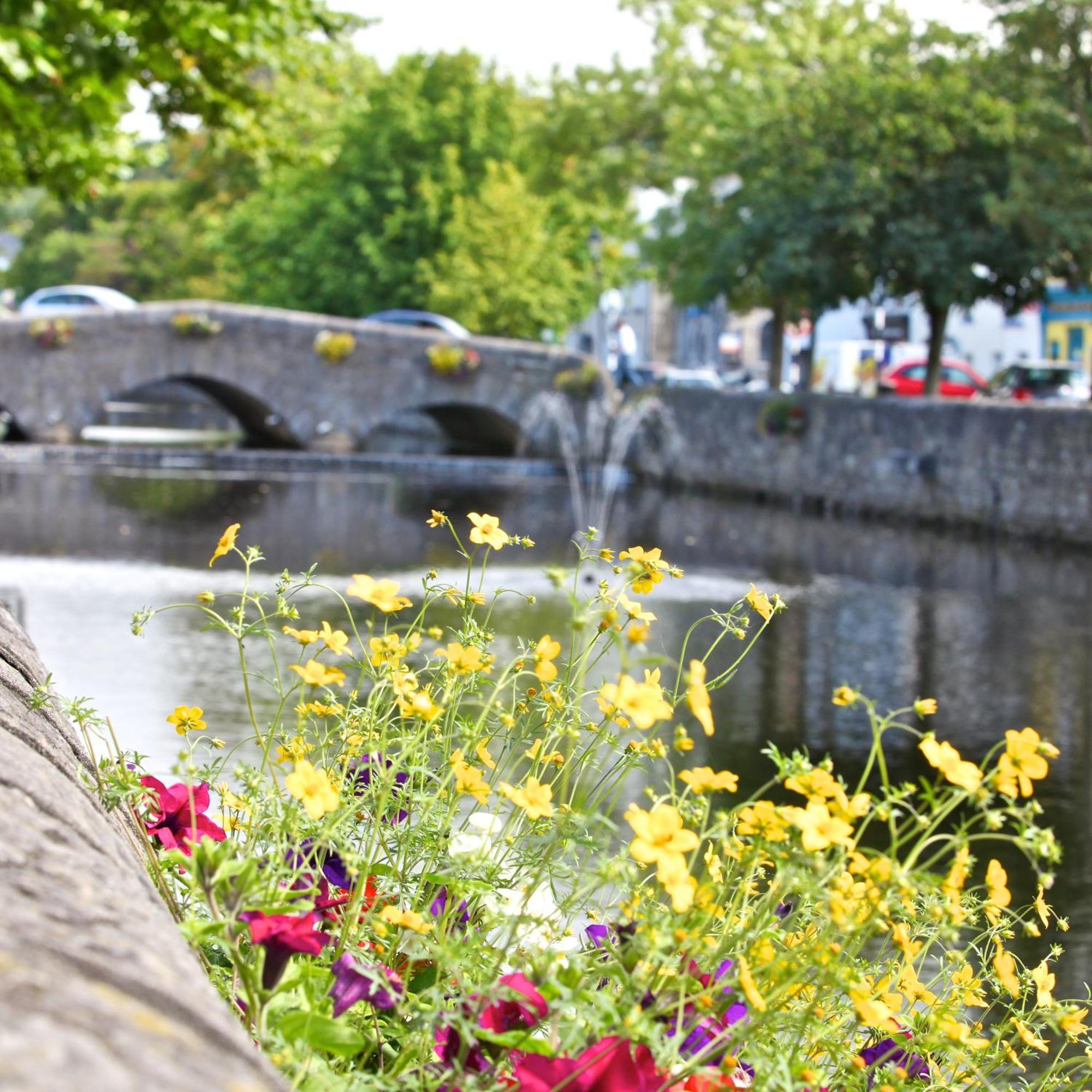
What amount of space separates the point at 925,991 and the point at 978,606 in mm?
12348

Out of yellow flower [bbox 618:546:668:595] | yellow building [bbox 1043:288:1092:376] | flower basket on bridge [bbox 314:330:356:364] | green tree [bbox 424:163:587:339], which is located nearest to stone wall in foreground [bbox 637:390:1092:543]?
flower basket on bridge [bbox 314:330:356:364]

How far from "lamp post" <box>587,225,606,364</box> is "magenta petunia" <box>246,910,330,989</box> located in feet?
90.4

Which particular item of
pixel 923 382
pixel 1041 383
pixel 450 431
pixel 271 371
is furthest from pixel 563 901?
pixel 450 431

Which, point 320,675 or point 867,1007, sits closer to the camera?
point 867,1007

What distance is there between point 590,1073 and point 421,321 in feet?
117

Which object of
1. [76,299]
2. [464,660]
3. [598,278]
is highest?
[76,299]

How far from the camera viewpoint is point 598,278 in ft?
95.0

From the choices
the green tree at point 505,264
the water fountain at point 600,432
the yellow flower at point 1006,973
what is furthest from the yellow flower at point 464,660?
the green tree at point 505,264

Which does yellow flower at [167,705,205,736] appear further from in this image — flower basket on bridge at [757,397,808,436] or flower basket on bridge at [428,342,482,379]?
flower basket on bridge at [428,342,482,379]

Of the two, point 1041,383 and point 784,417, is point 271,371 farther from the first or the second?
point 1041,383

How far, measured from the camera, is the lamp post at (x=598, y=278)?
29891mm

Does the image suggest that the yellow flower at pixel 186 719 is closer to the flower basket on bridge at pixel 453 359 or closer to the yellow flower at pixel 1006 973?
the yellow flower at pixel 1006 973

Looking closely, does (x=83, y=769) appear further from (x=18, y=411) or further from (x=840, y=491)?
(x=18, y=411)

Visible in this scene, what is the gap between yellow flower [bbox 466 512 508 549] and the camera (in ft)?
7.32
